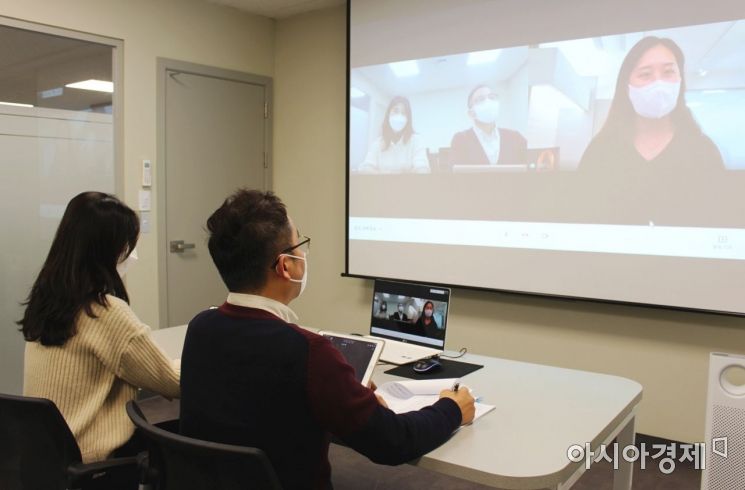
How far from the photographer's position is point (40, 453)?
1592 millimetres

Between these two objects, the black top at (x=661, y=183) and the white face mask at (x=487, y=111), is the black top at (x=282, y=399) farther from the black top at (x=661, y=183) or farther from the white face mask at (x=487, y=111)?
the white face mask at (x=487, y=111)

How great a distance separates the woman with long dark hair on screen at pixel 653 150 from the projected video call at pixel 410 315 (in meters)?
1.29

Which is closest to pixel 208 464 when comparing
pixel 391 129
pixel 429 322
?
pixel 429 322

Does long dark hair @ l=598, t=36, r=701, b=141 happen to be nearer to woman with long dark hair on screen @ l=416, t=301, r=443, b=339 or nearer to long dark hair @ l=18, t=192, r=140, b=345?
woman with long dark hair on screen @ l=416, t=301, r=443, b=339

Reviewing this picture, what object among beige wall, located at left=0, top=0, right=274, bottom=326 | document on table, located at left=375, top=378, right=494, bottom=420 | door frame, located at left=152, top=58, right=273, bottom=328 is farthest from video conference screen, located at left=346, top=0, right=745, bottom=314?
document on table, located at left=375, top=378, right=494, bottom=420

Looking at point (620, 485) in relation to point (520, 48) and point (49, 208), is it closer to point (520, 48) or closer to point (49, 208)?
point (520, 48)

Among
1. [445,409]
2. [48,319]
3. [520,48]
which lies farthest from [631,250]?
[48,319]

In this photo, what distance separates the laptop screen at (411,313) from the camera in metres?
2.39

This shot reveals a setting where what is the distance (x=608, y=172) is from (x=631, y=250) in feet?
1.35

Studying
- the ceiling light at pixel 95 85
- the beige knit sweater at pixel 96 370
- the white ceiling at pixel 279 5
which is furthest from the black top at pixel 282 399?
the white ceiling at pixel 279 5

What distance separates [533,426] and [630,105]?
1995 millimetres

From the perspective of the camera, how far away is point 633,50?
3045 millimetres

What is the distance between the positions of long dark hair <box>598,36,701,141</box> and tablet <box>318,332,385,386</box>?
1.85 m

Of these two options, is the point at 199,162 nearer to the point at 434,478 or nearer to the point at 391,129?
the point at 391,129
